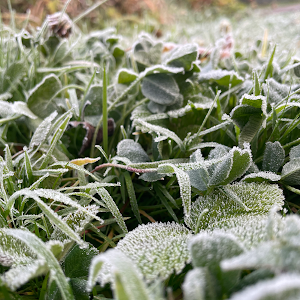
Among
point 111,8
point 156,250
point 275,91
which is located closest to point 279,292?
point 156,250

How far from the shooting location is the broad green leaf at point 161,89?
679mm

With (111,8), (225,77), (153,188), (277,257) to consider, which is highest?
(111,8)

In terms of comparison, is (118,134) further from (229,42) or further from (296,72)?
(229,42)

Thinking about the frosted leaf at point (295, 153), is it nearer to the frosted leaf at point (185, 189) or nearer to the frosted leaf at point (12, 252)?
the frosted leaf at point (185, 189)

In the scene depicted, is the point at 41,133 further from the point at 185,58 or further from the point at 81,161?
the point at 185,58

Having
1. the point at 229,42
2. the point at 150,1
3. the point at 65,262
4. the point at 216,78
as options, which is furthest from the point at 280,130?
the point at 150,1

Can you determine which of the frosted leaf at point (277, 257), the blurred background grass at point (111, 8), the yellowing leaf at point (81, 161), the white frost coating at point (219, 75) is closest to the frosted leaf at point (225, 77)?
the white frost coating at point (219, 75)

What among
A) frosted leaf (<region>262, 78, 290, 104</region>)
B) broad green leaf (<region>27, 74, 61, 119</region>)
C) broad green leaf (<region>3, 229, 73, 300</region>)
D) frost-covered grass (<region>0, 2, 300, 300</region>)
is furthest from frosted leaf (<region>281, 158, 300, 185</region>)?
broad green leaf (<region>27, 74, 61, 119</region>)

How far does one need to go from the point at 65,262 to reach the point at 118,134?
0.38 metres

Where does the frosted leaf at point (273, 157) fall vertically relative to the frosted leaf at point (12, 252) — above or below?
above

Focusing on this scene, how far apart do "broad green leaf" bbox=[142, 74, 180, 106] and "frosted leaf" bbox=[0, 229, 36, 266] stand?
17.0 inches

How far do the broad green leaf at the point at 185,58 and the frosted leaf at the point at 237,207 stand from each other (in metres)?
0.35

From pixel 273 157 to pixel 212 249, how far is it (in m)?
0.31

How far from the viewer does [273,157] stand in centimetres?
54
